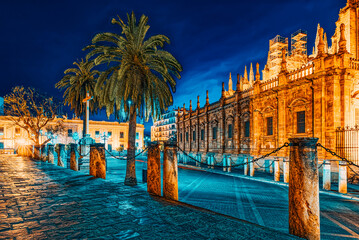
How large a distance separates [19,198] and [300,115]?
17.4 metres

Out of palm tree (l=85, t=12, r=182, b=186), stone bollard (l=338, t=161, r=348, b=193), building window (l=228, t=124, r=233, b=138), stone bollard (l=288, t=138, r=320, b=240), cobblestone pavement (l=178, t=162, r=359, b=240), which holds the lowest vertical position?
cobblestone pavement (l=178, t=162, r=359, b=240)

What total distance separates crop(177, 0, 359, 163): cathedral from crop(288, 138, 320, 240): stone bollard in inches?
461

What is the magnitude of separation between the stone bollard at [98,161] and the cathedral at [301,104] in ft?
41.0

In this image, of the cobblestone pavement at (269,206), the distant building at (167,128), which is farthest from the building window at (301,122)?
the distant building at (167,128)

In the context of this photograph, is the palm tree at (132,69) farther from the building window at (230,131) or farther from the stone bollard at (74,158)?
the building window at (230,131)

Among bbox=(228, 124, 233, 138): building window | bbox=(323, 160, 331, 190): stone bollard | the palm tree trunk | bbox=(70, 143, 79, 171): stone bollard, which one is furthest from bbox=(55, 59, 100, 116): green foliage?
bbox=(323, 160, 331, 190): stone bollard

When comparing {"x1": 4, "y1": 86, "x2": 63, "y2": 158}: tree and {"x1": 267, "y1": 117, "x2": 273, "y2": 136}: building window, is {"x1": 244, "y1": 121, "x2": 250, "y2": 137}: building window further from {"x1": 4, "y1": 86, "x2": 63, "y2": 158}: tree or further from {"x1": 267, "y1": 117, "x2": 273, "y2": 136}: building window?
{"x1": 4, "y1": 86, "x2": 63, "y2": 158}: tree

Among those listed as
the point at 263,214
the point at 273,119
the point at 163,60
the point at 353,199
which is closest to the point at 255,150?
the point at 273,119

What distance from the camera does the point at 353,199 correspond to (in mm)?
9672

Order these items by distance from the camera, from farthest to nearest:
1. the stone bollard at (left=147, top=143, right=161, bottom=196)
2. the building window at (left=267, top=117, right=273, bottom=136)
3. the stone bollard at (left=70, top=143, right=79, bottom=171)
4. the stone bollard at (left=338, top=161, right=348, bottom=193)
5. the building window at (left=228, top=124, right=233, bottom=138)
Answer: the building window at (left=228, top=124, right=233, bottom=138) < the building window at (left=267, top=117, right=273, bottom=136) < the stone bollard at (left=70, top=143, right=79, bottom=171) < the stone bollard at (left=338, top=161, right=348, bottom=193) < the stone bollard at (left=147, top=143, right=161, bottom=196)

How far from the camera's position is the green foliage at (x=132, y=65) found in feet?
36.9

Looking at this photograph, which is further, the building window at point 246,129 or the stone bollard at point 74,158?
the building window at point 246,129

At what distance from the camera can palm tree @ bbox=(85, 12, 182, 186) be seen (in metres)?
11.2

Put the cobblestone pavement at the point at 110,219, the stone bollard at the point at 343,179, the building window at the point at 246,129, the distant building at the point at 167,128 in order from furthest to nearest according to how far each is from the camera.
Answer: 1. the distant building at the point at 167,128
2. the building window at the point at 246,129
3. the stone bollard at the point at 343,179
4. the cobblestone pavement at the point at 110,219
